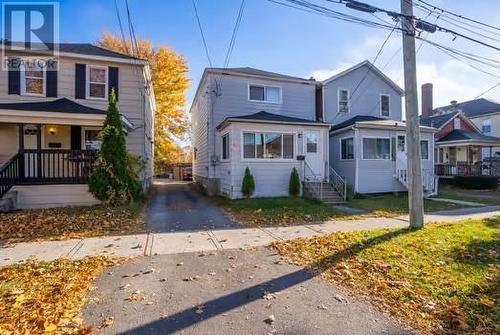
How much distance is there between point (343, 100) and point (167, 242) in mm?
15787

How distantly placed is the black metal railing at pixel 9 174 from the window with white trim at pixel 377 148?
15.2 meters

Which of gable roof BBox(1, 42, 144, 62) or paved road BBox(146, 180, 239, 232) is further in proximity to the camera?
gable roof BBox(1, 42, 144, 62)

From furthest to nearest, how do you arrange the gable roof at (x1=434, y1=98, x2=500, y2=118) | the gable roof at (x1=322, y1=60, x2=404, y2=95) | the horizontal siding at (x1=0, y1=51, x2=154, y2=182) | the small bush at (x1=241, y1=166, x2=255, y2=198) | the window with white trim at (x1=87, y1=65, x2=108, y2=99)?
the gable roof at (x1=434, y1=98, x2=500, y2=118) → the gable roof at (x1=322, y1=60, x2=404, y2=95) → the window with white trim at (x1=87, y1=65, x2=108, y2=99) → the small bush at (x1=241, y1=166, x2=255, y2=198) → the horizontal siding at (x1=0, y1=51, x2=154, y2=182)

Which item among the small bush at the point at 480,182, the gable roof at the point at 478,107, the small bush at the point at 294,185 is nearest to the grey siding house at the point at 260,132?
the small bush at the point at 294,185

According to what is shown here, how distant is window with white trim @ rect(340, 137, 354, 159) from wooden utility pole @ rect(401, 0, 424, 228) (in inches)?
343

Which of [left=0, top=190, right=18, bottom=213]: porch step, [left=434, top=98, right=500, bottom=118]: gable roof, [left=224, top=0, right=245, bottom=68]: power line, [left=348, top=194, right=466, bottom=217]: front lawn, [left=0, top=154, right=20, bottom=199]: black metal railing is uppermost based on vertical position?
[left=434, top=98, right=500, bottom=118]: gable roof

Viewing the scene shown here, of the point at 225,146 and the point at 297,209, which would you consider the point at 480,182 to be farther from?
the point at 225,146

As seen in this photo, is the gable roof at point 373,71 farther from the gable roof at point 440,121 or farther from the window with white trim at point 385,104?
the gable roof at point 440,121

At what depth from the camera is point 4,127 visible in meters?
13.6

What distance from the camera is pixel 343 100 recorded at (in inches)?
782

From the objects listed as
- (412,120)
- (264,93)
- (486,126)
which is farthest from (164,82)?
(486,126)

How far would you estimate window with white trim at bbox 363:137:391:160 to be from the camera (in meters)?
16.8

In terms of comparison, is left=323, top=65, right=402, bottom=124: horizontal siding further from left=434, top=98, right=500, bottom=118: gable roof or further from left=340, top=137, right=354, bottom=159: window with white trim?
left=434, top=98, right=500, bottom=118: gable roof

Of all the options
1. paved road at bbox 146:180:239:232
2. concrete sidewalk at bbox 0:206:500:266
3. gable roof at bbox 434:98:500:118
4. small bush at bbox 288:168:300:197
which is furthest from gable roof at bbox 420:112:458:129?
paved road at bbox 146:180:239:232
